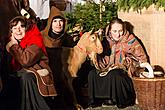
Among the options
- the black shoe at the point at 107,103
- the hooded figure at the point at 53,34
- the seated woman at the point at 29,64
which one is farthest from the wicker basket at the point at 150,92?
the seated woman at the point at 29,64

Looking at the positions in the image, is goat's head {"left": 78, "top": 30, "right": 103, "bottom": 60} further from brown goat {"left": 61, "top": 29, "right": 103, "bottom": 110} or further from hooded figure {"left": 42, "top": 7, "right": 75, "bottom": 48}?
hooded figure {"left": 42, "top": 7, "right": 75, "bottom": 48}

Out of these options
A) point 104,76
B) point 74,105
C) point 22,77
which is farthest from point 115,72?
point 22,77

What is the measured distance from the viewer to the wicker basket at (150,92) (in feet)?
22.8

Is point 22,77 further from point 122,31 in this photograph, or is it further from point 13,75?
point 122,31

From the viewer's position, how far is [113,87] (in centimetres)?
733

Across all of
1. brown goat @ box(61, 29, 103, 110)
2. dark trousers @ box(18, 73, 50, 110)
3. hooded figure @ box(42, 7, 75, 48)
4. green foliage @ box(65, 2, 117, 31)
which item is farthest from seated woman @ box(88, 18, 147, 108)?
dark trousers @ box(18, 73, 50, 110)

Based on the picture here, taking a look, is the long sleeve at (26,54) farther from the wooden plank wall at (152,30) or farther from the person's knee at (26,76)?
the wooden plank wall at (152,30)

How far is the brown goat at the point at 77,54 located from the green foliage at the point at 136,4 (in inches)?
38.0

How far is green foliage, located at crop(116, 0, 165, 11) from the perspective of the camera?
Result: 7.66 meters

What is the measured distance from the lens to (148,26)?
794cm

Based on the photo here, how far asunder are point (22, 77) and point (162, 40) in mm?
2515

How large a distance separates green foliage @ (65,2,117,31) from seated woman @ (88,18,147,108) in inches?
42.0

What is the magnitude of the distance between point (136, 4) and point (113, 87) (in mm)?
1424

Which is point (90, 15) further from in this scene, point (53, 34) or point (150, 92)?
point (150, 92)
